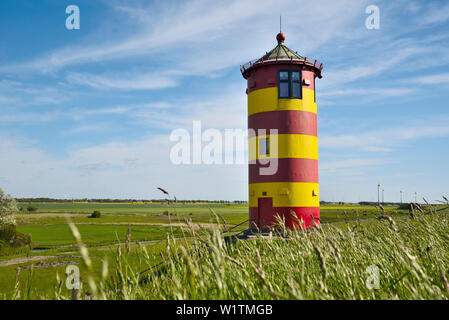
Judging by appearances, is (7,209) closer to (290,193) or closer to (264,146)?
(264,146)

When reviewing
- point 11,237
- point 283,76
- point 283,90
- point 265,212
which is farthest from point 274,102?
point 11,237

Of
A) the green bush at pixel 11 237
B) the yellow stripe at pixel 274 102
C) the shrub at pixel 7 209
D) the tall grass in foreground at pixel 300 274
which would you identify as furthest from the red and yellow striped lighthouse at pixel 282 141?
the shrub at pixel 7 209

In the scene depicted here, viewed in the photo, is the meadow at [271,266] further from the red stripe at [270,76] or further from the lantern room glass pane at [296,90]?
the red stripe at [270,76]

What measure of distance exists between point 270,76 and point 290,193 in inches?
255

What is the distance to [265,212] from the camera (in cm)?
1641

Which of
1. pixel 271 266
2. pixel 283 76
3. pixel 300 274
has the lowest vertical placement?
pixel 271 266

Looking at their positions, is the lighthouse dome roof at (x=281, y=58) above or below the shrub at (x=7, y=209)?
above

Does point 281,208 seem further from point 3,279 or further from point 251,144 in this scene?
point 3,279

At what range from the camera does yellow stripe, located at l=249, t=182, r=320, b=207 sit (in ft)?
52.9

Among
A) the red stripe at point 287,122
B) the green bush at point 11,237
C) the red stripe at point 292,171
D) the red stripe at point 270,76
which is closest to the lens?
the red stripe at point 292,171

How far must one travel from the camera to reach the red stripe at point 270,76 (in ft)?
55.7

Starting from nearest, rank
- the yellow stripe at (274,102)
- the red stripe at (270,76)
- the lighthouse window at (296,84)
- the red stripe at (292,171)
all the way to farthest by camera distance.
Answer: the red stripe at (292,171)
the yellow stripe at (274,102)
the lighthouse window at (296,84)
the red stripe at (270,76)
